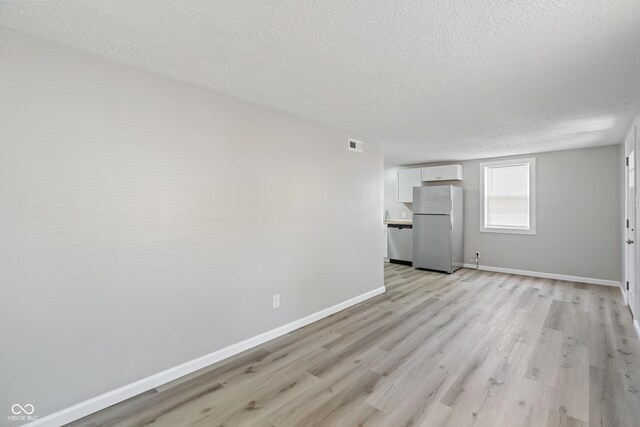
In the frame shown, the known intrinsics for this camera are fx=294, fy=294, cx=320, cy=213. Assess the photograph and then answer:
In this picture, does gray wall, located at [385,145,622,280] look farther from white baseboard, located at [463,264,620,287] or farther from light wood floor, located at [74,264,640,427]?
light wood floor, located at [74,264,640,427]

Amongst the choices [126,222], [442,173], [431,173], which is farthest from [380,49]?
[431,173]

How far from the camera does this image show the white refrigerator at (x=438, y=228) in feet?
18.6

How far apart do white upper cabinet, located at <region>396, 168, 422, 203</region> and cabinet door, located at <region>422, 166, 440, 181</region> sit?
10 centimetres

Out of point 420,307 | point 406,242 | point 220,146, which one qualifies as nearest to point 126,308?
point 220,146

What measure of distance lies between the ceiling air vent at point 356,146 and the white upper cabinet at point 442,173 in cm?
292

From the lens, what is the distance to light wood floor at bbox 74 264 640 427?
6.14 feet

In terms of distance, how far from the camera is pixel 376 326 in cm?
328

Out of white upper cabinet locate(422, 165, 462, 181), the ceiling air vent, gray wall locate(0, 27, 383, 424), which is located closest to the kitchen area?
white upper cabinet locate(422, 165, 462, 181)

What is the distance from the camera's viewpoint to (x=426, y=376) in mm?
2312

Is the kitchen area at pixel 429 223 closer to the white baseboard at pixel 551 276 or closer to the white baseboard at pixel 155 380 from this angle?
the white baseboard at pixel 551 276

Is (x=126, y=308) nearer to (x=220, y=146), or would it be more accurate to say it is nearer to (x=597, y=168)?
(x=220, y=146)

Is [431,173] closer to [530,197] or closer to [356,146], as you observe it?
[530,197]

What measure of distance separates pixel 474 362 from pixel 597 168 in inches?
175

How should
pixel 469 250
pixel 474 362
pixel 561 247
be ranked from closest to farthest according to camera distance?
1. pixel 474 362
2. pixel 561 247
3. pixel 469 250
